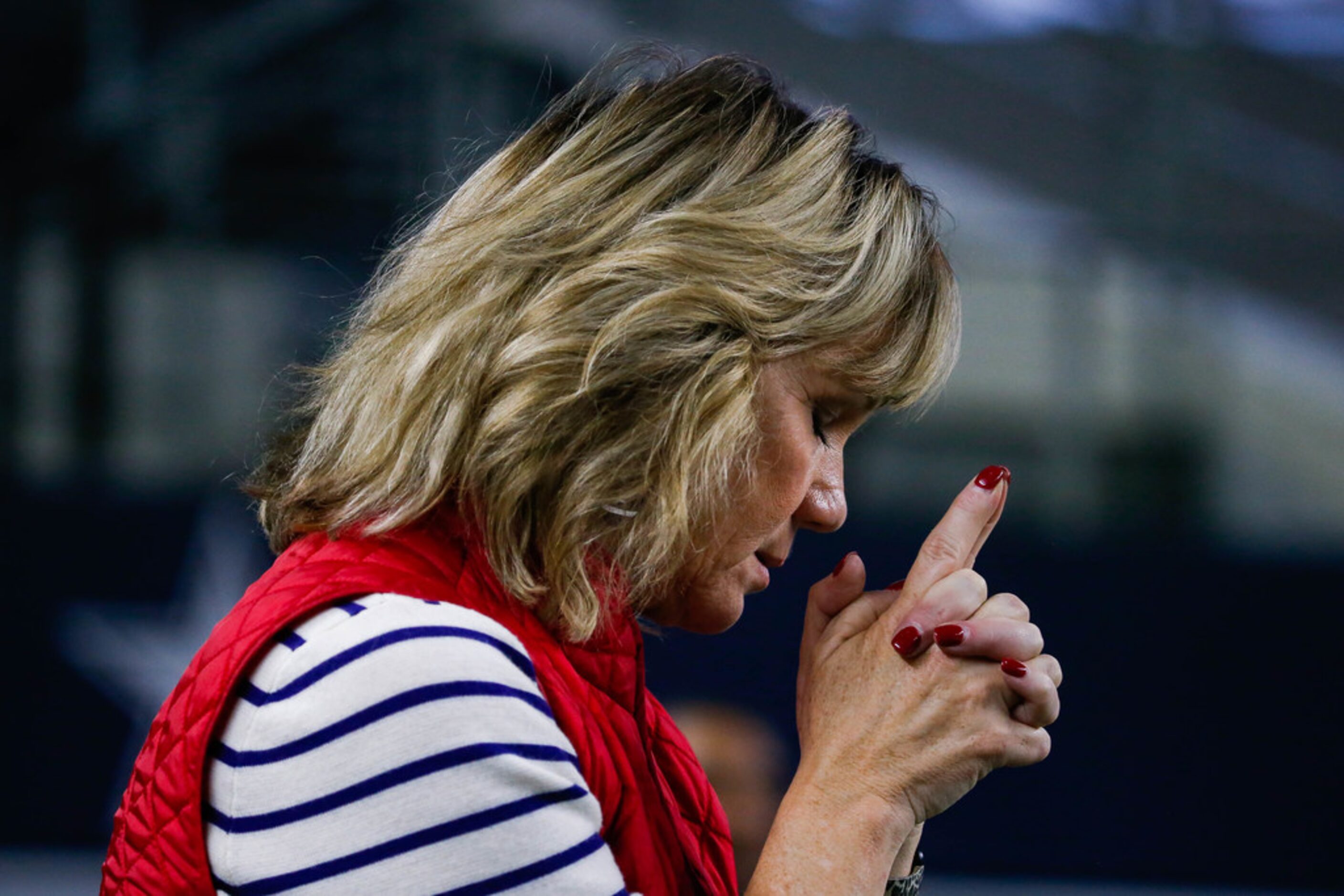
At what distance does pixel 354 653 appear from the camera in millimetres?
823

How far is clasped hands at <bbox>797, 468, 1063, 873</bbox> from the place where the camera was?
1045 mm

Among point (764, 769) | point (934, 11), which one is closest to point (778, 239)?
point (764, 769)

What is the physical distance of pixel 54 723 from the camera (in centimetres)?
319

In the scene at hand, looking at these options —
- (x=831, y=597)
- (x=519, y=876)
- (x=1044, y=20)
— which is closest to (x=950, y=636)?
(x=831, y=597)

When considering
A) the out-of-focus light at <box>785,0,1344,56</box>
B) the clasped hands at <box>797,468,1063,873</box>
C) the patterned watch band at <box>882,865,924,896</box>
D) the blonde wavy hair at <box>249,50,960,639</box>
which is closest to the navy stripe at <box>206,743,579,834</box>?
the blonde wavy hair at <box>249,50,960,639</box>

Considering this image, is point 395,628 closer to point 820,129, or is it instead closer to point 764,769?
point 820,129

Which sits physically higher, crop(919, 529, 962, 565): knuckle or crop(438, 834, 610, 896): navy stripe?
crop(919, 529, 962, 565): knuckle

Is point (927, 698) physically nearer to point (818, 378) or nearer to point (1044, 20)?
point (818, 378)

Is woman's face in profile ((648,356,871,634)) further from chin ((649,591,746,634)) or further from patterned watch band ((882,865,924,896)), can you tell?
patterned watch band ((882,865,924,896))

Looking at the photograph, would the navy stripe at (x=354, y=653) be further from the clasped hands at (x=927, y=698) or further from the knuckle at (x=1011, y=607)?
the knuckle at (x=1011, y=607)

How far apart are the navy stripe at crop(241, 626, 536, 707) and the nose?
438 millimetres

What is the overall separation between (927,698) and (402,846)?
1.53 ft

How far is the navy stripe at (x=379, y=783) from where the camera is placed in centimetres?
81

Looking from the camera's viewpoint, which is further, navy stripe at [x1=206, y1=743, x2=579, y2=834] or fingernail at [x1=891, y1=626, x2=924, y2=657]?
fingernail at [x1=891, y1=626, x2=924, y2=657]
